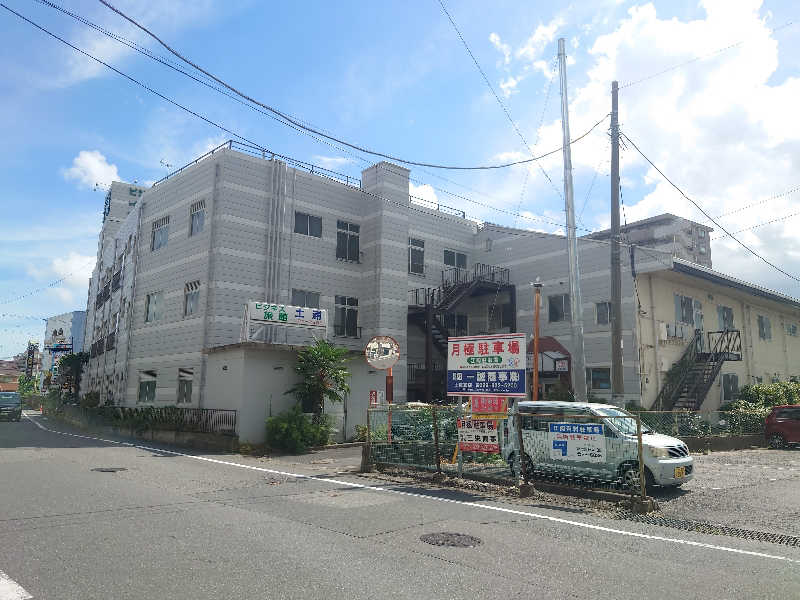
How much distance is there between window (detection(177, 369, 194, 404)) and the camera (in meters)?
24.7

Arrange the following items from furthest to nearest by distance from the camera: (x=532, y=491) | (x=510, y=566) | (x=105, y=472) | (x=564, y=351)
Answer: (x=564, y=351), (x=105, y=472), (x=532, y=491), (x=510, y=566)

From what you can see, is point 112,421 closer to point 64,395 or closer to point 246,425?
point 246,425

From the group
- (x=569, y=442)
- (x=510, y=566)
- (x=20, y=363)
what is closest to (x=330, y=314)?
(x=569, y=442)

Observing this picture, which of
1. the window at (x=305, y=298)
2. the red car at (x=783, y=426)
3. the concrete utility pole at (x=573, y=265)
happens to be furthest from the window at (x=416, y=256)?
the red car at (x=783, y=426)

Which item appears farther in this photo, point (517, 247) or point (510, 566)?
point (517, 247)

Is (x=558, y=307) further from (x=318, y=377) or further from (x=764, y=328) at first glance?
(x=318, y=377)

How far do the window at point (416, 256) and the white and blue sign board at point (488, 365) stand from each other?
737 inches

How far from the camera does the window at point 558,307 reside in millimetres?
29922

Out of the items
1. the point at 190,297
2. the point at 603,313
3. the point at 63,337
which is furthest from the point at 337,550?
the point at 63,337

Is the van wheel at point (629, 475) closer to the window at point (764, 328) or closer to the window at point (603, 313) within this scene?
the window at point (603, 313)

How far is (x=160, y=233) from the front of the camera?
1136 inches

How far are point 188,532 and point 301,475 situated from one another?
20.0 feet

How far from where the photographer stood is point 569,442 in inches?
412

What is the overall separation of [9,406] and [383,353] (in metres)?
31.2
